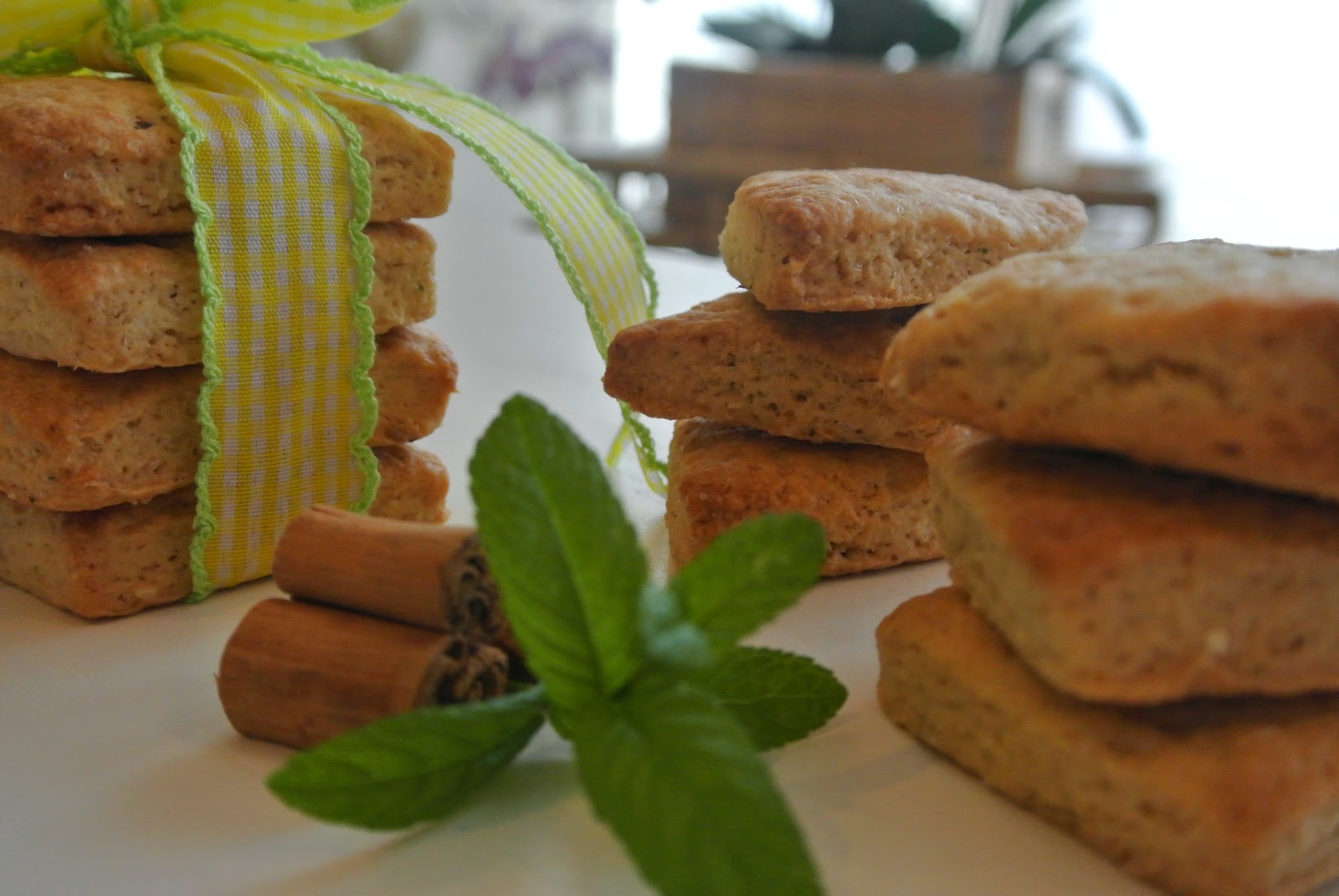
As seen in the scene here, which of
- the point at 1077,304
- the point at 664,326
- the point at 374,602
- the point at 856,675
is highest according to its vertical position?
the point at 1077,304

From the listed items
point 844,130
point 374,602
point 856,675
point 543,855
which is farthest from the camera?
point 844,130

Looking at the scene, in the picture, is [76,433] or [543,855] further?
[76,433]

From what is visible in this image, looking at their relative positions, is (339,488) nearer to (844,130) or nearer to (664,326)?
(664,326)

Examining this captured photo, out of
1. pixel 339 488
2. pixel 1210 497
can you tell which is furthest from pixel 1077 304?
pixel 339 488

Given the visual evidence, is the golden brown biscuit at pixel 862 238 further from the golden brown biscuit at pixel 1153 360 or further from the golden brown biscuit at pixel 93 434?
the golden brown biscuit at pixel 93 434

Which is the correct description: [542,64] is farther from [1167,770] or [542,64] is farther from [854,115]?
[1167,770]
